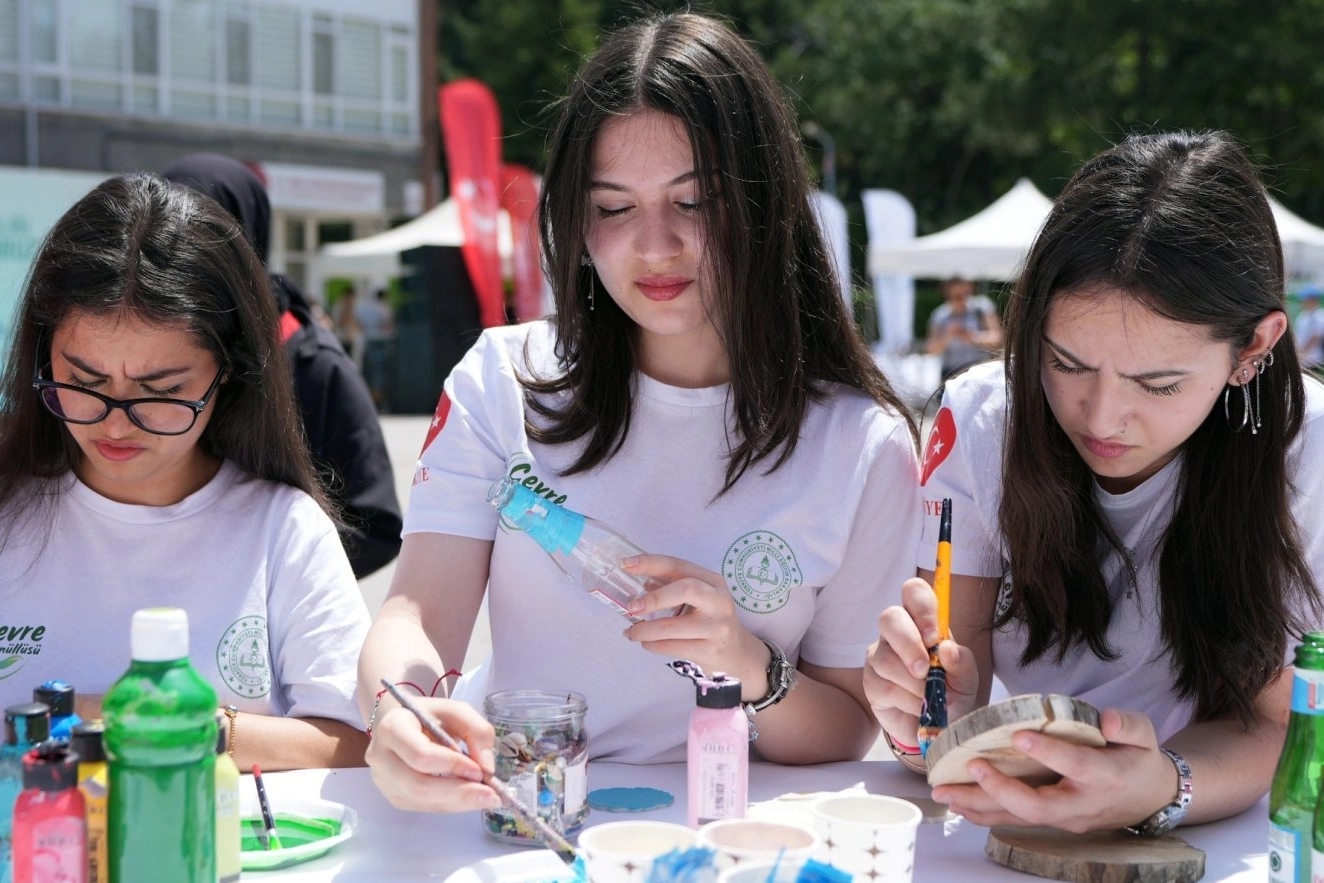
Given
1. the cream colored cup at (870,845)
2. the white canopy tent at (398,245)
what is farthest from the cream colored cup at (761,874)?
the white canopy tent at (398,245)

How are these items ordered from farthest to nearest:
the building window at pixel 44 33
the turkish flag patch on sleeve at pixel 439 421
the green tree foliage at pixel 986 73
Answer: the green tree foliage at pixel 986 73, the building window at pixel 44 33, the turkish flag patch on sleeve at pixel 439 421

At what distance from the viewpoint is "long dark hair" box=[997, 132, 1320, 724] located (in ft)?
6.38

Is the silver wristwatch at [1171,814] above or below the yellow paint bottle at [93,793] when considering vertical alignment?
below

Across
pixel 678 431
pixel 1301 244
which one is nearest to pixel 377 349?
pixel 1301 244

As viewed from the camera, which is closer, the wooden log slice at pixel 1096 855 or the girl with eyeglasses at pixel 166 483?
the wooden log slice at pixel 1096 855

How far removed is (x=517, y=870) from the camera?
1615mm

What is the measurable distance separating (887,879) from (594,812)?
20.8 inches

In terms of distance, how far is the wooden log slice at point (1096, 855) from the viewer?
5.25 feet

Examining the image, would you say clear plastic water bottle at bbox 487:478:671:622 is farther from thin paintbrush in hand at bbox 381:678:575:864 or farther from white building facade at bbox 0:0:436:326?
white building facade at bbox 0:0:436:326

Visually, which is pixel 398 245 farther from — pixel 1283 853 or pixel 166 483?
pixel 1283 853

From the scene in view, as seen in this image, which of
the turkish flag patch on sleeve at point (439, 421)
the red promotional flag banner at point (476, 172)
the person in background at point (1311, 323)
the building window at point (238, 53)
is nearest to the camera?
the turkish flag patch on sleeve at point (439, 421)

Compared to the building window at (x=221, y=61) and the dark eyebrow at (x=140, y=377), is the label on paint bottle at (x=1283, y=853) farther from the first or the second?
the building window at (x=221, y=61)

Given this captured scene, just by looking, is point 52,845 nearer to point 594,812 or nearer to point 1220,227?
point 594,812

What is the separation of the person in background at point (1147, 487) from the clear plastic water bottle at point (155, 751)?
36.4 inches
